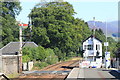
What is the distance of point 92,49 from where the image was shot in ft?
150

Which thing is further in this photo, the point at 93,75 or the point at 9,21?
the point at 9,21

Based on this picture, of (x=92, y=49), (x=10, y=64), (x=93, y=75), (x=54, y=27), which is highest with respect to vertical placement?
(x=54, y=27)

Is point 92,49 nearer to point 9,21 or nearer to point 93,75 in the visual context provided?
point 9,21

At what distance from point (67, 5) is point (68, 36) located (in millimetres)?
8997

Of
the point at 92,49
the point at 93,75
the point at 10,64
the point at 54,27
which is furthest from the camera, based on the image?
the point at 54,27

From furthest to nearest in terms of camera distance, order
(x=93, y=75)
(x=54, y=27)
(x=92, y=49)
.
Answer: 1. (x=54, y=27)
2. (x=92, y=49)
3. (x=93, y=75)

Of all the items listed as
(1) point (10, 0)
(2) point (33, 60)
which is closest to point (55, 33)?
(1) point (10, 0)

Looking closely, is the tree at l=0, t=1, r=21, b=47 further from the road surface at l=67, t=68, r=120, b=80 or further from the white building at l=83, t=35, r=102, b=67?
the road surface at l=67, t=68, r=120, b=80

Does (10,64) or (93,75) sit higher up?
(10,64)

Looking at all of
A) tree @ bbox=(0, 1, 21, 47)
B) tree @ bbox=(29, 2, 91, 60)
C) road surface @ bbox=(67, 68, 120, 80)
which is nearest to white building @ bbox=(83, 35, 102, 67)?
tree @ bbox=(29, 2, 91, 60)

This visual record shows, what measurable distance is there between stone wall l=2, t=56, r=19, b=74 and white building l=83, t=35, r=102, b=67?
16.0 meters

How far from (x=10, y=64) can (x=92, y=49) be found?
18.6 meters

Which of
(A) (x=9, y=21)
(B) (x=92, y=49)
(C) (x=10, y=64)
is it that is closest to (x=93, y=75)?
(C) (x=10, y=64)

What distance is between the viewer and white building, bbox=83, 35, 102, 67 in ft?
147
